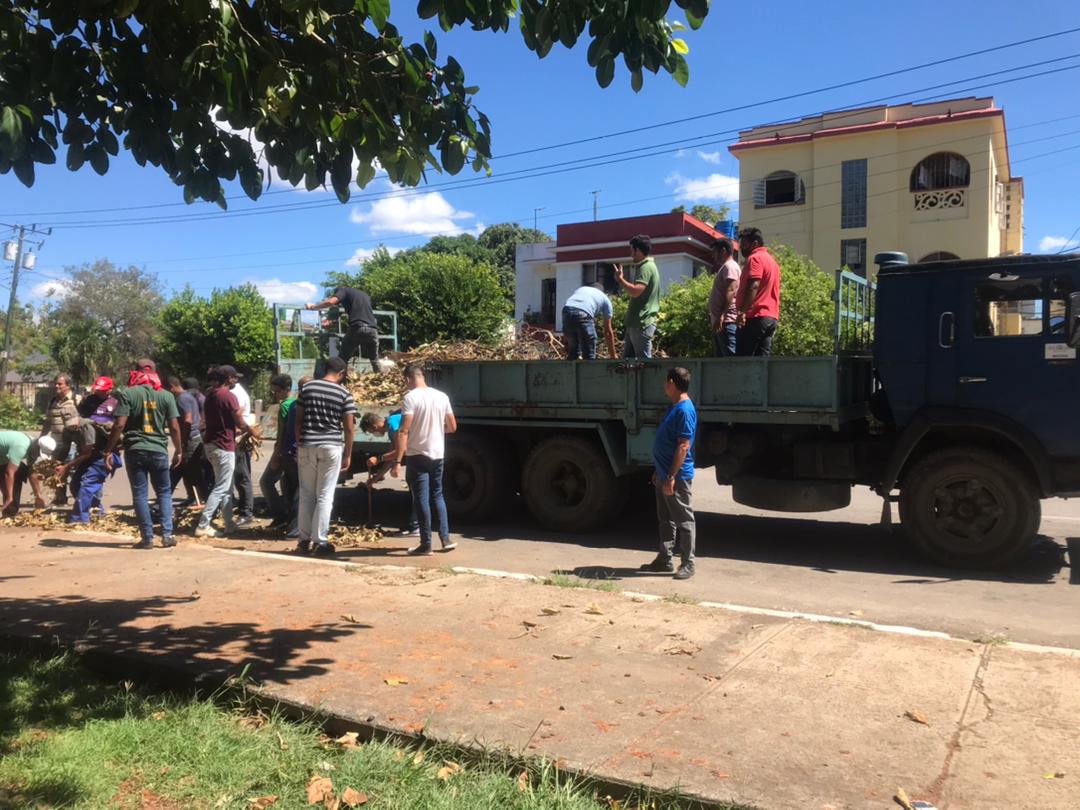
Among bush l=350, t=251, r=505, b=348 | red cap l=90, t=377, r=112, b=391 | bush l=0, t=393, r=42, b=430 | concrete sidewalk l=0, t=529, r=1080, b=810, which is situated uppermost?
bush l=350, t=251, r=505, b=348

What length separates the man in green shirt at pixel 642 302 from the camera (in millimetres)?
8836

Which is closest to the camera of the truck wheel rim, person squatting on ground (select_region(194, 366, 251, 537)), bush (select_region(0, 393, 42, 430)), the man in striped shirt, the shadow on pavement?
the shadow on pavement

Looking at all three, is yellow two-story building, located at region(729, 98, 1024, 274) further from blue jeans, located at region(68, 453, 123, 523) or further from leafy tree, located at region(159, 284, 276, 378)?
blue jeans, located at region(68, 453, 123, 523)

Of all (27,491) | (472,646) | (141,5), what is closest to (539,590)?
(472,646)

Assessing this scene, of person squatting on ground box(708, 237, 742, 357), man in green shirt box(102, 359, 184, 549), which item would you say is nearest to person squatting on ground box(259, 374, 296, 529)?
man in green shirt box(102, 359, 184, 549)

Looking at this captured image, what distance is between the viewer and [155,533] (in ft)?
29.1

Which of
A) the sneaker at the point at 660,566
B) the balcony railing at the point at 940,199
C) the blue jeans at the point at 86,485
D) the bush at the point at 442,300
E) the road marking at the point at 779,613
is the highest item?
the balcony railing at the point at 940,199

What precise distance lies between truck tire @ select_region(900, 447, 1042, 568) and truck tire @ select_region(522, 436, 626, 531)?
276cm

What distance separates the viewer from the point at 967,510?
279 inches

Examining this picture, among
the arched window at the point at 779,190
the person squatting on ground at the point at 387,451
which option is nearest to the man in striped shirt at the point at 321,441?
the person squatting on ground at the point at 387,451

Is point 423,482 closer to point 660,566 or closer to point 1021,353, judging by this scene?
point 660,566

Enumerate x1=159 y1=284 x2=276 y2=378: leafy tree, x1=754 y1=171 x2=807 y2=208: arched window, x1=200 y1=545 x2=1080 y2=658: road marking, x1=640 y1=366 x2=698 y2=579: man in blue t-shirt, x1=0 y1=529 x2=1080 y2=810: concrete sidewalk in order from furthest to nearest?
x1=159 y1=284 x2=276 y2=378: leafy tree
x1=754 y1=171 x2=807 y2=208: arched window
x1=640 y1=366 x2=698 y2=579: man in blue t-shirt
x1=200 y1=545 x2=1080 y2=658: road marking
x1=0 y1=529 x2=1080 y2=810: concrete sidewalk

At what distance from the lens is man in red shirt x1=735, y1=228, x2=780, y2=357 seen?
8086mm

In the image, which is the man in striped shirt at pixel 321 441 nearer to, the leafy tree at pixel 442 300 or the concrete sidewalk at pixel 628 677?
the concrete sidewalk at pixel 628 677
